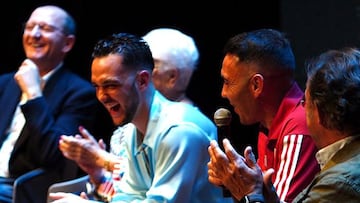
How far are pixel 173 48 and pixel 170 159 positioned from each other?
911mm

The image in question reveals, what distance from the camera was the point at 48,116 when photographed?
3.70m

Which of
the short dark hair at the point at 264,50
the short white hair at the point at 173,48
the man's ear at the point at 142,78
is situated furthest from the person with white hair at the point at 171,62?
the short dark hair at the point at 264,50

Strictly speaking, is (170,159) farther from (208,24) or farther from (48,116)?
(208,24)

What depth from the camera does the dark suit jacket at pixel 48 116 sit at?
3.66 metres

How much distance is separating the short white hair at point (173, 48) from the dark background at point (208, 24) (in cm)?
45

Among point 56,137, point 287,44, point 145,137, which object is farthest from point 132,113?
point 56,137

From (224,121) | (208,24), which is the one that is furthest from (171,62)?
(224,121)

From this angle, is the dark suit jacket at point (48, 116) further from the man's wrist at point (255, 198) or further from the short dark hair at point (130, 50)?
the man's wrist at point (255, 198)

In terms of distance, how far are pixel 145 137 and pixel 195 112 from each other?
216 millimetres

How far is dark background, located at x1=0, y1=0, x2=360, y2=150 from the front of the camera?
3.59 metres

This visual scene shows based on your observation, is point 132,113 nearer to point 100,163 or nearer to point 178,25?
point 100,163

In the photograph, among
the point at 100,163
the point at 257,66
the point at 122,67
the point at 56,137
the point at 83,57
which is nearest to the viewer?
the point at 257,66

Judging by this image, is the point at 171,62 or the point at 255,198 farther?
the point at 171,62

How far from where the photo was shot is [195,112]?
2.87 meters
